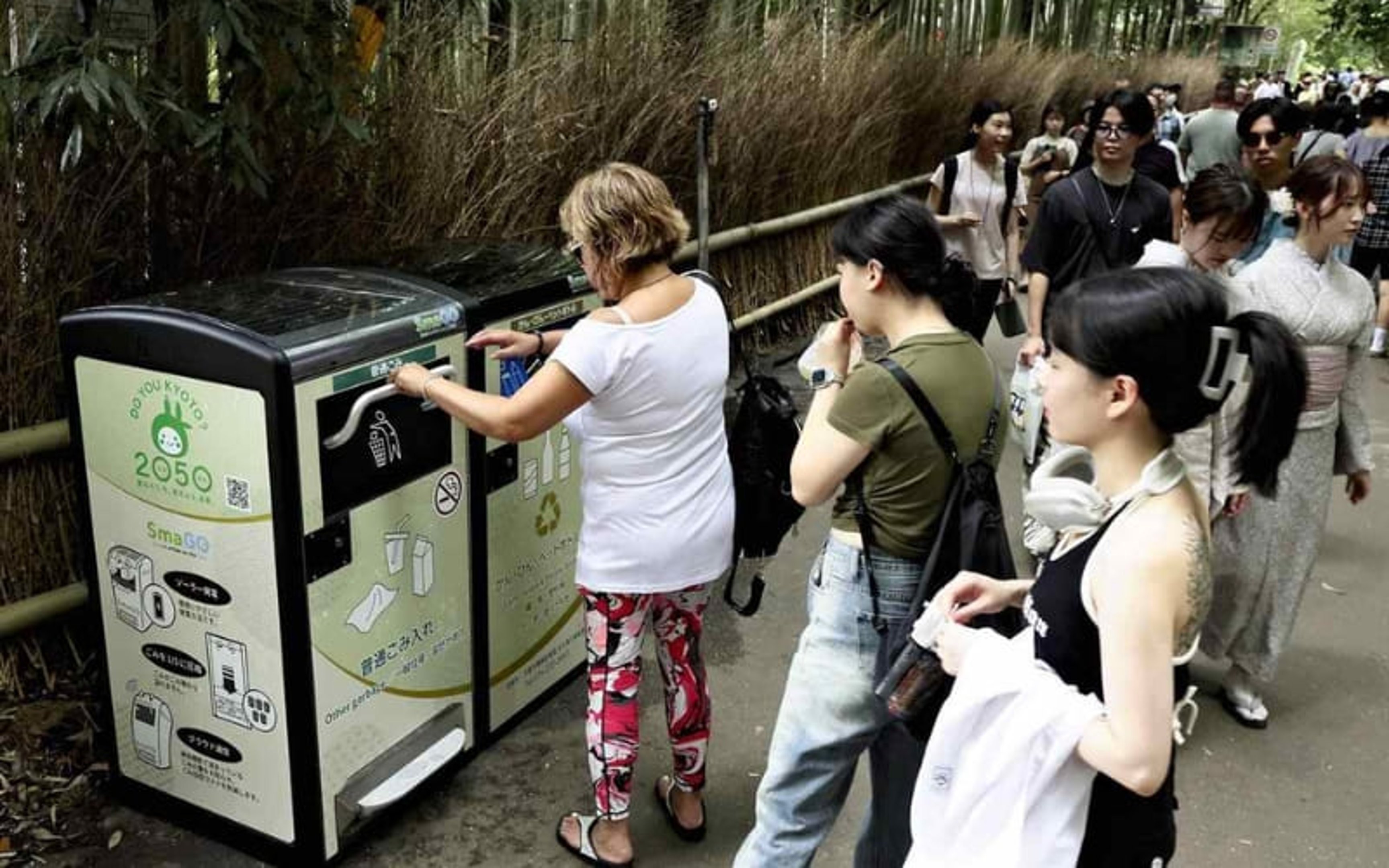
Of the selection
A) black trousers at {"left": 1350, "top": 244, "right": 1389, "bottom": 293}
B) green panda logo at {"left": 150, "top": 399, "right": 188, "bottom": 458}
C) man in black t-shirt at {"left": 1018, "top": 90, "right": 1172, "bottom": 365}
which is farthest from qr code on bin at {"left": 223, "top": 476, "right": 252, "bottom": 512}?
black trousers at {"left": 1350, "top": 244, "right": 1389, "bottom": 293}

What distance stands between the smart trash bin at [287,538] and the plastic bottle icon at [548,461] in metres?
0.21

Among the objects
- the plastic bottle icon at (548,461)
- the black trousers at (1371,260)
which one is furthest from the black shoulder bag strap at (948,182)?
the plastic bottle icon at (548,461)

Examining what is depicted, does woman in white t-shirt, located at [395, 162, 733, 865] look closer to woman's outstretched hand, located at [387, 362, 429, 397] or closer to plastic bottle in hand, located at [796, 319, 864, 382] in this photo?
woman's outstretched hand, located at [387, 362, 429, 397]

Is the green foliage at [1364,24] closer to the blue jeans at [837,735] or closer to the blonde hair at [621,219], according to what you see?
the blonde hair at [621,219]

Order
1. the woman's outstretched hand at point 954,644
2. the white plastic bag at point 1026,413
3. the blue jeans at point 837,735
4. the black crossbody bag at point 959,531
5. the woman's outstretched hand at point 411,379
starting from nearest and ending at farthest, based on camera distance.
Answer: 1. the woman's outstretched hand at point 954,644
2. the black crossbody bag at point 959,531
3. the blue jeans at point 837,735
4. the woman's outstretched hand at point 411,379
5. the white plastic bag at point 1026,413

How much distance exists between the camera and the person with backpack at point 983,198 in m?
6.35

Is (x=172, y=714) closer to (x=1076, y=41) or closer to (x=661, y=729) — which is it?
(x=661, y=729)

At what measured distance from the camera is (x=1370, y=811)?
3.46 m

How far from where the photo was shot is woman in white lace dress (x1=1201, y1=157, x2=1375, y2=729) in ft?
11.5

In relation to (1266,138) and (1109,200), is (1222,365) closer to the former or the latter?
(1109,200)

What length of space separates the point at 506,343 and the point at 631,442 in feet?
1.57

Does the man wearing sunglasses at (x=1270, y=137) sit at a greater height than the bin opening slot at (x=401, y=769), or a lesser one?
greater

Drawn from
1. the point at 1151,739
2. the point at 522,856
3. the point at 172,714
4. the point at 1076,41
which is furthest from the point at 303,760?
the point at 1076,41

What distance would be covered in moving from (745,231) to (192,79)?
394 cm
